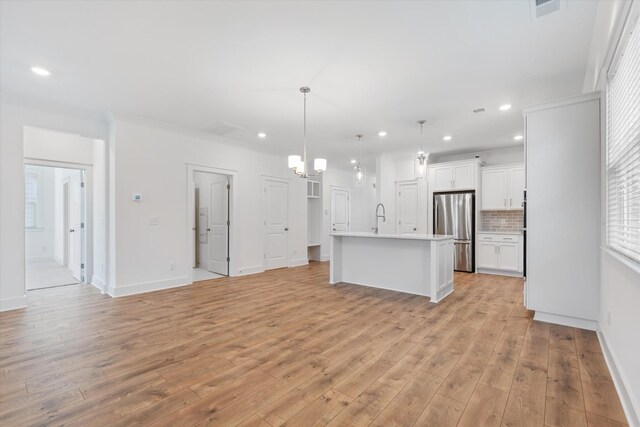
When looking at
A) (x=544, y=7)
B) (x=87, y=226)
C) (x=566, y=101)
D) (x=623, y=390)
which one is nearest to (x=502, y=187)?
(x=566, y=101)

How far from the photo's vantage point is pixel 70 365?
2.41 metres

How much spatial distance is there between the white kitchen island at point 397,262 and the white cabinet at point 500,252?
2087 millimetres

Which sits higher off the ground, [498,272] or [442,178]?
[442,178]

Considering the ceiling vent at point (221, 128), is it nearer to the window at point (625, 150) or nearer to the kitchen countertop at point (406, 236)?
the kitchen countertop at point (406, 236)

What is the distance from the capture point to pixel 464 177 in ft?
21.6

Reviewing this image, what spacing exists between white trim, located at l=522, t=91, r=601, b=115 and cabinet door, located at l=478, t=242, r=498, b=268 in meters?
3.56

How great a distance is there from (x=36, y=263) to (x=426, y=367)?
993cm

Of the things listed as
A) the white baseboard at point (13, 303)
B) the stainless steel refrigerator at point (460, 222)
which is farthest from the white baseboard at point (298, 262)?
the white baseboard at point (13, 303)

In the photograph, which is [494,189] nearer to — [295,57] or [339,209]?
[339,209]

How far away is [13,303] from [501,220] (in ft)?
28.5

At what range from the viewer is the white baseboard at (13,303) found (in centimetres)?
383

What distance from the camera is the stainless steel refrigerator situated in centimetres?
641

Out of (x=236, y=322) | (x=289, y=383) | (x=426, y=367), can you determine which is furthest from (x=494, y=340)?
(x=236, y=322)

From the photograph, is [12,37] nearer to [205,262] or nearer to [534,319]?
[205,262]
